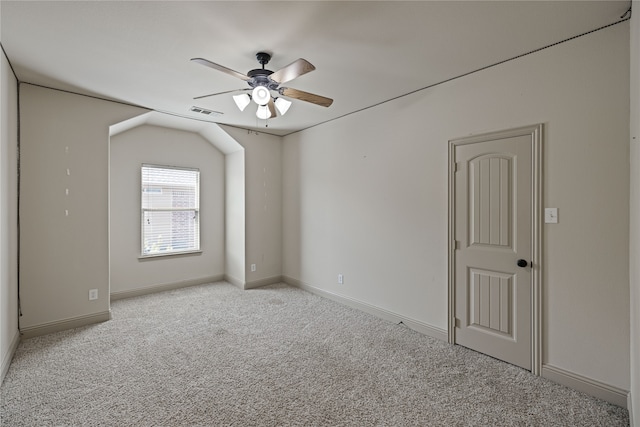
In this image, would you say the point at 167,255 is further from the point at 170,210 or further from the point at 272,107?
the point at 272,107

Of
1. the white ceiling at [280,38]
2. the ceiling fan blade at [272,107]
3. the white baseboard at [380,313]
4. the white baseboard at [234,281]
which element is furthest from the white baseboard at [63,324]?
the ceiling fan blade at [272,107]

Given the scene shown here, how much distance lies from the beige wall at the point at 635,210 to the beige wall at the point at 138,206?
5.26m

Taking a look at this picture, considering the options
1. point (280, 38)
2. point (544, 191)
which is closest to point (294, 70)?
point (280, 38)

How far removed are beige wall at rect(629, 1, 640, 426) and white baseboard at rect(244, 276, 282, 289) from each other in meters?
4.45

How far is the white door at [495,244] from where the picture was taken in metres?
2.60

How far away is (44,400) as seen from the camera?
2203 mm

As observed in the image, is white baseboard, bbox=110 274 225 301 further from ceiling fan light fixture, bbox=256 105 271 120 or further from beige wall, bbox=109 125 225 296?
ceiling fan light fixture, bbox=256 105 271 120

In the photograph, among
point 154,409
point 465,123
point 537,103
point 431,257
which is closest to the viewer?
point 154,409

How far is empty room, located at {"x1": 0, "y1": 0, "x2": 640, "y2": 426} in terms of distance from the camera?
6.88 feet

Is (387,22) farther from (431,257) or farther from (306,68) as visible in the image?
(431,257)

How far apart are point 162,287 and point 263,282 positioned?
5.27 feet

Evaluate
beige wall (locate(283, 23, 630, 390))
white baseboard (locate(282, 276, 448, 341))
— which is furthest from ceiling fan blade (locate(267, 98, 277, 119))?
white baseboard (locate(282, 276, 448, 341))

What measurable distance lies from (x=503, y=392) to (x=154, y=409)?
8.35 ft

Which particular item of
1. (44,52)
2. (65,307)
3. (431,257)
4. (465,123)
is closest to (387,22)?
(465,123)
